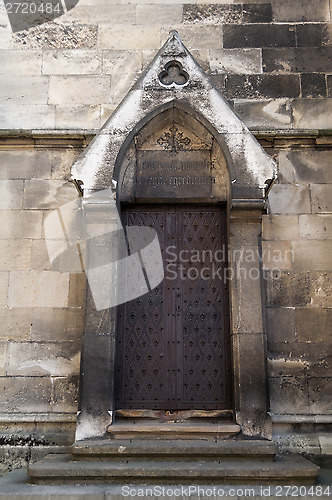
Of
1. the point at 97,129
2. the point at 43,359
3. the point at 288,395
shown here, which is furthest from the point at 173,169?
the point at 288,395

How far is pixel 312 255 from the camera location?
6582mm

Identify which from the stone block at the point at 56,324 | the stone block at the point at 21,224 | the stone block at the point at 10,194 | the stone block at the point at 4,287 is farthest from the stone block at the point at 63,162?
the stone block at the point at 56,324

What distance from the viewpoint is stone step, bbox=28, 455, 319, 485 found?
4445 millimetres

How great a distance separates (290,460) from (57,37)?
6443 mm

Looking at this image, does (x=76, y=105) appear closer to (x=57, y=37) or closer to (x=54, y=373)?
(x=57, y=37)

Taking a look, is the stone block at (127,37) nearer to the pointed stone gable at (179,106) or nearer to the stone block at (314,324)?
the pointed stone gable at (179,106)

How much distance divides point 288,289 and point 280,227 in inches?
32.4

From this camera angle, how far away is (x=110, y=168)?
596 centimetres

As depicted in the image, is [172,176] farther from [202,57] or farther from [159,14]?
[159,14]

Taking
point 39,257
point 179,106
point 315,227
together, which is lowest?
point 39,257

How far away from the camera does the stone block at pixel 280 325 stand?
20.5 feet

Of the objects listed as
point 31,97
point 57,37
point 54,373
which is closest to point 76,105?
point 31,97

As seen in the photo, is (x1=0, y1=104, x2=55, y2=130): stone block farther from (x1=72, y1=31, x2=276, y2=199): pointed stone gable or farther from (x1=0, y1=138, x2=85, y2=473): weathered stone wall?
(x1=72, y1=31, x2=276, y2=199): pointed stone gable

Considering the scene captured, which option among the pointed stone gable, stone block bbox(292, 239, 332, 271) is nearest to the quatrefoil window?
the pointed stone gable
